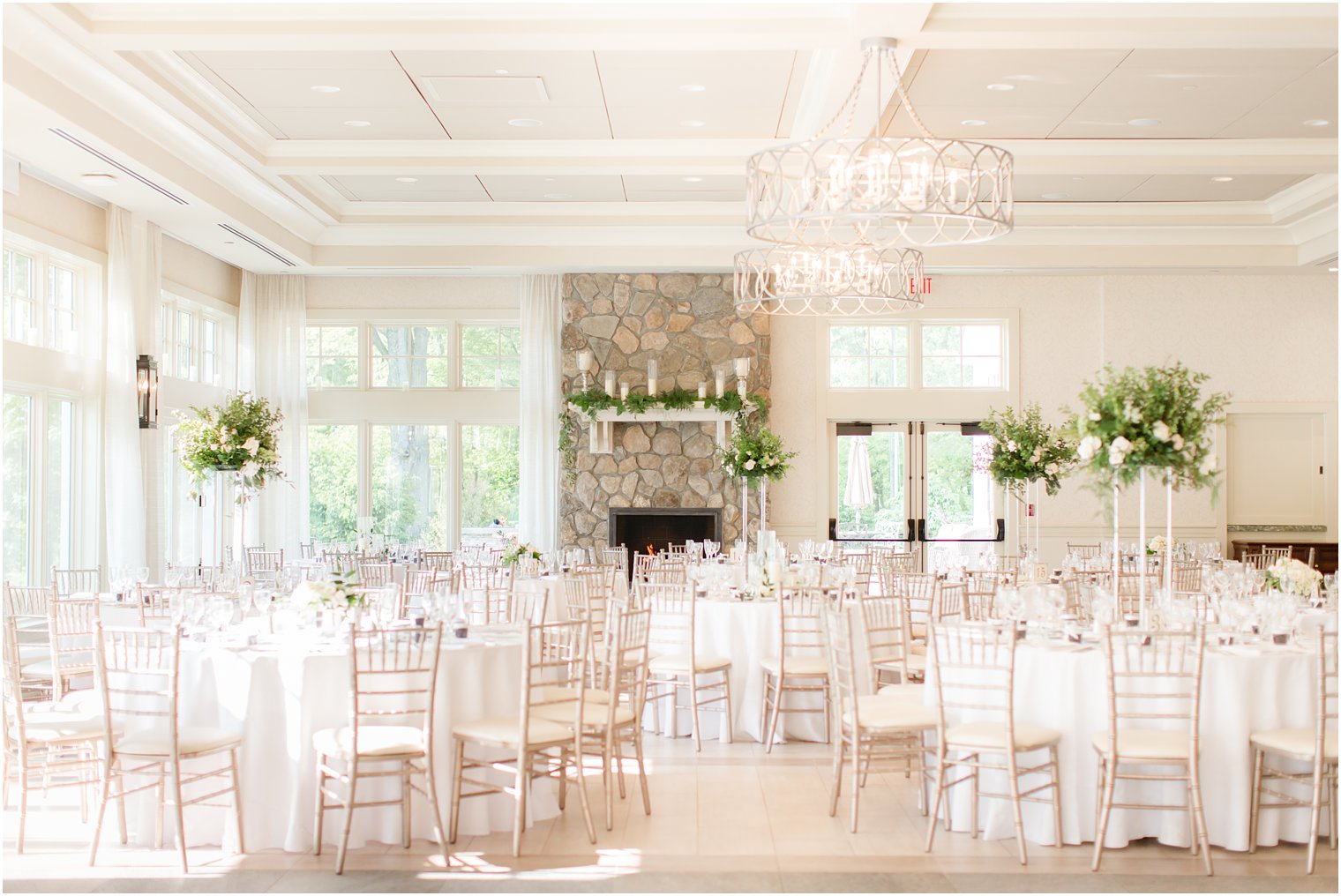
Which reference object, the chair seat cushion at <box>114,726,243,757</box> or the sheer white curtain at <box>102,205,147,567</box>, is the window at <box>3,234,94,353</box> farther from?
the chair seat cushion at <box>114,726,243,757</box>

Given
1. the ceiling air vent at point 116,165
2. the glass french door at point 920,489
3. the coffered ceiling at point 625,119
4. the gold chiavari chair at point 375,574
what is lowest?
the gold chiavari chair at point 375,574

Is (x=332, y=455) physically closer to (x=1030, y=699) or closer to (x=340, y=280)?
(x=340, y=280)

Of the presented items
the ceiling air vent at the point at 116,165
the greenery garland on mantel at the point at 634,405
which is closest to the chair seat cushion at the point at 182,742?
the ceiling air vent at the point at 116,165

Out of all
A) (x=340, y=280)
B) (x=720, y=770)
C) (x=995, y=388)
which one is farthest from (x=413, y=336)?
(x=720, y=770)

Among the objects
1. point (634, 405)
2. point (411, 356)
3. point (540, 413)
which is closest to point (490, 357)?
point (411, 356)

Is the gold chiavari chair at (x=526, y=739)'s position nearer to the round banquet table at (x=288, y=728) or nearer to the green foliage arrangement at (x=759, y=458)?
the round banquet table at (x=288, y=728)

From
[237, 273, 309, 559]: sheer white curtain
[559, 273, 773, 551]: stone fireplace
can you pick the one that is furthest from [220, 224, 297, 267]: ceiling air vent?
[559, 273, 773, 551]: stone fireplace

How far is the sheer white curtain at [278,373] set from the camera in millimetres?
14172

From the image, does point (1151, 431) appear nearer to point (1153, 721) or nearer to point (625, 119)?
point (1153, 721)

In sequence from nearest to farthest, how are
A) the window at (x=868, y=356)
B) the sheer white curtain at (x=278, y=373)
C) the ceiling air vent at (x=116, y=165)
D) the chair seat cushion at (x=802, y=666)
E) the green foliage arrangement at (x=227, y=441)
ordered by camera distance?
the chair seat cushion at (x=802, y=666), the ceiling air vent at (x=116, y=165), the green foliage arrangement at (x=227, y=441), the sheer white curtain at (x=278, y=373), the window at (x=868, y=356)

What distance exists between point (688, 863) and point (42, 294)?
769cm

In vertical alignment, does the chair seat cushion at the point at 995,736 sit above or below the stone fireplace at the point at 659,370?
below

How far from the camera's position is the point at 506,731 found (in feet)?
17.7

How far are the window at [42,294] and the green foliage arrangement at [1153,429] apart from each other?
816 centimetres
